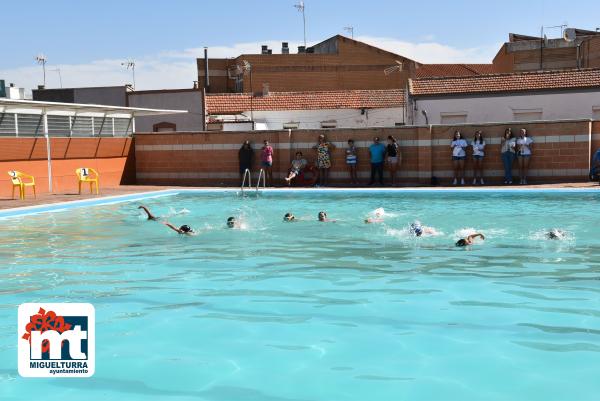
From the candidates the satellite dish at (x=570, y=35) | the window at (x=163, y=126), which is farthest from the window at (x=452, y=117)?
the satellite dish at (x=570, y=35)

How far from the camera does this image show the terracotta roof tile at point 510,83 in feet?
92.8

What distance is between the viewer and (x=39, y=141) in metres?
20.2

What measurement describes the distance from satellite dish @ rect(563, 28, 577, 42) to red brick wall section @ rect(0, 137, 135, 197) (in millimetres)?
30154

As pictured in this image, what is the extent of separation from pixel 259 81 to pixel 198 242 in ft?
126

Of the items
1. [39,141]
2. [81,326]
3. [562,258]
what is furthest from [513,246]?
[39,141]

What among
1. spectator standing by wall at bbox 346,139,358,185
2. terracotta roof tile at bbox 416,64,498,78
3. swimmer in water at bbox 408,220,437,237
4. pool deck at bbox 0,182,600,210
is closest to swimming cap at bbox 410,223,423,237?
swimmer in water at bbox 408,220,437,237

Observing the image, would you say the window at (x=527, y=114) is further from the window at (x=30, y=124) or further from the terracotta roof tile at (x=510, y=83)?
the window at (x=30, y=124)

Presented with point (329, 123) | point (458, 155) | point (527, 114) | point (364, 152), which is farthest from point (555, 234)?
point (329, 123)

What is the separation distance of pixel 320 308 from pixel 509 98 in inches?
969

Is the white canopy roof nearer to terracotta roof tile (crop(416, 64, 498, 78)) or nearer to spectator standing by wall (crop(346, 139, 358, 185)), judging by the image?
spectator standing by wall (crop(346, 139, 358, 185))

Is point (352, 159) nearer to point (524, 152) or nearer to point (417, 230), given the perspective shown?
point (524, 152)

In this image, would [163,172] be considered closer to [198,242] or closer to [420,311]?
[198,242]

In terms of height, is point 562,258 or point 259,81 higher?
point 259,81

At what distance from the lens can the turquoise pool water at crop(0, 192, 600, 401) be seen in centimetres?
508
